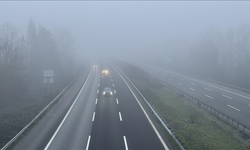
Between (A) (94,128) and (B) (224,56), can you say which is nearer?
(A) (94,128)

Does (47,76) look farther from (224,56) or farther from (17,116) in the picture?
(224,56)

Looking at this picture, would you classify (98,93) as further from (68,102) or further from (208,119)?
(208,119)

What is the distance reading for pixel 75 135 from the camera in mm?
16266

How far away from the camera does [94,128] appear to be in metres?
17.9

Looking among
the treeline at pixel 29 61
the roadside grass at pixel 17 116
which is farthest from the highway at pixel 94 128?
the treeline at pixel 29 61

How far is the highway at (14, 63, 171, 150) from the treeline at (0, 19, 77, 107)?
6.32m

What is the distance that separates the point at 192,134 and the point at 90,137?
8081mm

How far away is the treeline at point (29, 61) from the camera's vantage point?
27.3 m

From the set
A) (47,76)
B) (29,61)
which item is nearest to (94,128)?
(47,76)

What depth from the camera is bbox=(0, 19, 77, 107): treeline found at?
27.3 m

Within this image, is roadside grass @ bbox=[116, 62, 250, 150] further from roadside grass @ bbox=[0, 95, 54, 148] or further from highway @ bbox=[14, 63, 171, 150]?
roadside grass @ bbox=[0, 95, 54, 148]

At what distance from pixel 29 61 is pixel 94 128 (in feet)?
114

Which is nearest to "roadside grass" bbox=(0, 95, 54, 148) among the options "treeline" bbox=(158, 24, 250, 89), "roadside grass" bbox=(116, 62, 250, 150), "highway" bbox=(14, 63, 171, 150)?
"highway" bbox=(14, 63, 171, 150)

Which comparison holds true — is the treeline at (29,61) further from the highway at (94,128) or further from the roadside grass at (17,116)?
the highway at (94,128)
